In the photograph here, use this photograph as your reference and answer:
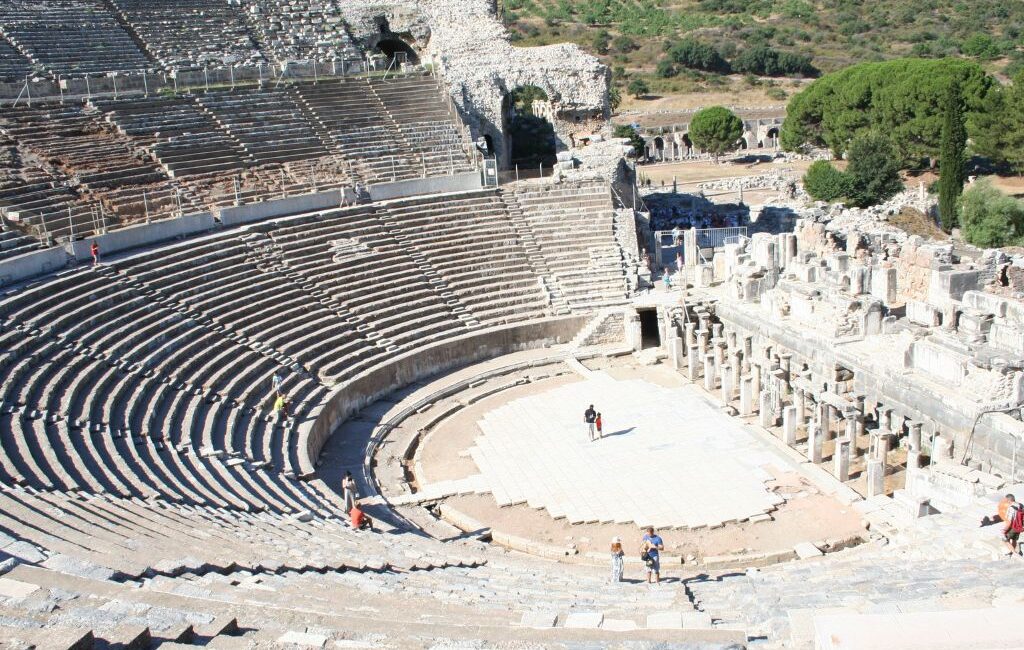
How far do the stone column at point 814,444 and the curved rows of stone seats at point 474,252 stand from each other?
373 inches

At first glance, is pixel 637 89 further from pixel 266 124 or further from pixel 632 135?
pixel 266 124

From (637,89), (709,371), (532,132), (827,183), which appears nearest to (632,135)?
(532,132)

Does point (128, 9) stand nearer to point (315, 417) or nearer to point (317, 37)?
point (317, 37)

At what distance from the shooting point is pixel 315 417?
798 inches

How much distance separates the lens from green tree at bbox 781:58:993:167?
48.1 metres

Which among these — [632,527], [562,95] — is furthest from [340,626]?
[562,95]

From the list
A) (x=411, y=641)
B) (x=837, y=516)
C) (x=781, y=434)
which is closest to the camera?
(x=411, y=641)

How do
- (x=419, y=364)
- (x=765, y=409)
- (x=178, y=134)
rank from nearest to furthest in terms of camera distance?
1. (x=765, y=409)
2. (x=419, y=364)
3. (x=178, y=134)

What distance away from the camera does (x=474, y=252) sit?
90.7ft

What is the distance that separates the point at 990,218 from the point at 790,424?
1953 cm

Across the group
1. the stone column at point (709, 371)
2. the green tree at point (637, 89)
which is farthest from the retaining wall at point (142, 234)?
the green tree at point (637, 89)

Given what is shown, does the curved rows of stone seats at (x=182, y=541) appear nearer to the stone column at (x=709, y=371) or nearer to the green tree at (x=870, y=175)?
the stone column at (x=709, y=371)

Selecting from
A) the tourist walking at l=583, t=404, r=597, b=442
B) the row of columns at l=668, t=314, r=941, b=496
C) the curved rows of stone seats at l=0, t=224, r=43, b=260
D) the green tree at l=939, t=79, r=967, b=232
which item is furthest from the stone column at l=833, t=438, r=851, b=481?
the green tree at l=939, t=79, r=967, b=232

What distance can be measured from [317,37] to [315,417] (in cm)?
2123
